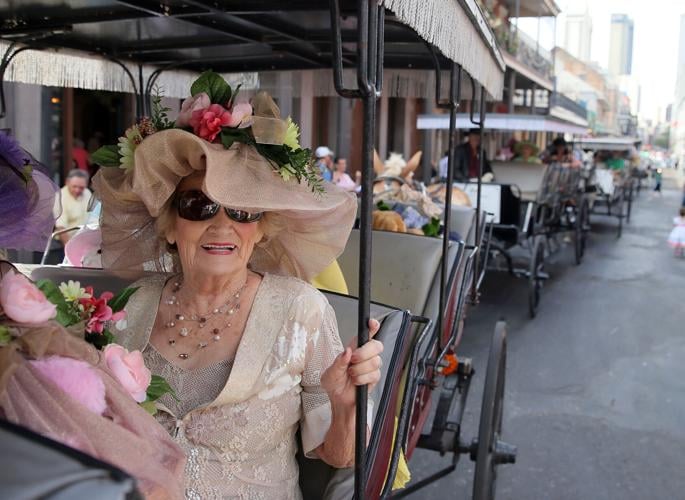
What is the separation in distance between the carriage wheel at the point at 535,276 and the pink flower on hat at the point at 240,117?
19.6 feet

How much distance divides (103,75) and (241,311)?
224 centimetres

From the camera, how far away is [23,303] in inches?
47.8

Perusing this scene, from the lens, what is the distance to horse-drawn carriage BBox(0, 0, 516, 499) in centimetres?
176

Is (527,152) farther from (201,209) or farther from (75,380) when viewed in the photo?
(75,380)

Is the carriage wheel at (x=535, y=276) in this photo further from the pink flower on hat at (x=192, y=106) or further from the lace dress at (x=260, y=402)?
the pink flower on hat at (x=192, y=106)

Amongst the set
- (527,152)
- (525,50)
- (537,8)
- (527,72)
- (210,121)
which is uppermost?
(537,8)

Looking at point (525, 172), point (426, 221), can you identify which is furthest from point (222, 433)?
point (525, 172)

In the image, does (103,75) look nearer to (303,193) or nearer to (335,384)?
(303,193)

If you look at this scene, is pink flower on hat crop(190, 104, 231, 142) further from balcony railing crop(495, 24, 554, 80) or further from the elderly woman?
balcony railing crop(495, 24, 554, 80)

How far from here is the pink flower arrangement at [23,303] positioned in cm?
121

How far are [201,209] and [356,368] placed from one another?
2.43ft

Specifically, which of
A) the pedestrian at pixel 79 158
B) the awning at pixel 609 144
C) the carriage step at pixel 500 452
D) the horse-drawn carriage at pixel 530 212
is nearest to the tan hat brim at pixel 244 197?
the carriage step at pixel 500 452

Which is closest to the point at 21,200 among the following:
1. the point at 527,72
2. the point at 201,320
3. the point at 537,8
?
the point at 201,320

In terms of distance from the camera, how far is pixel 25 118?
7828 millimetres
